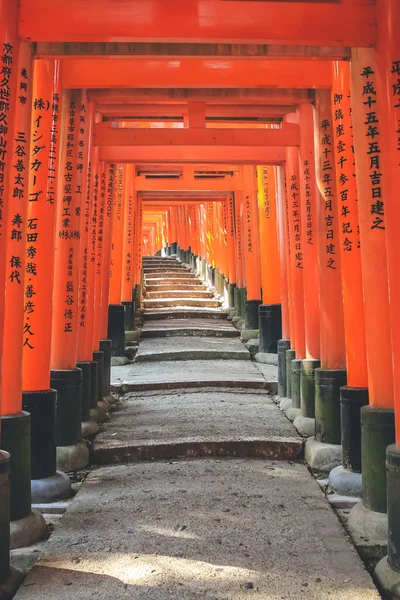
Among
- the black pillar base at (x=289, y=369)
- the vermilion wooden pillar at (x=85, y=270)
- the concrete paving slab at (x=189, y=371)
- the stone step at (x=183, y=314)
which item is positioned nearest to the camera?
the vermilion wooden pillar at (x=85, y=270)

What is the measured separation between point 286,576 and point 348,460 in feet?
4.81

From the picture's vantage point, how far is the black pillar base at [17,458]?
11.6 ft

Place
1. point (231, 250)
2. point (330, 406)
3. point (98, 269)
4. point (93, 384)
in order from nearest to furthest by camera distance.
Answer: point (330, 406) → point (93, 384) → point (98, 269) → point (231, 250)

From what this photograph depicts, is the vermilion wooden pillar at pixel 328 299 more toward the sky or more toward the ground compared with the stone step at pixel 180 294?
more toward the ground

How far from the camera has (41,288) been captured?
440 centimetres

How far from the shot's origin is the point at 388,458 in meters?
3.03

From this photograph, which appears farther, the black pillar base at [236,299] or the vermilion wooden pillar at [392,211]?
the black pillar base at [236,299]

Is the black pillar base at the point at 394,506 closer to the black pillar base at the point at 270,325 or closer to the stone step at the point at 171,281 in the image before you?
the black pillar base at the point at 270,325

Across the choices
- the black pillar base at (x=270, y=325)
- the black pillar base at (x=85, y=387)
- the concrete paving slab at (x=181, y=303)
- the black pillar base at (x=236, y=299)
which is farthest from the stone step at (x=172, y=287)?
the black pillar base at (x=85, y=387)

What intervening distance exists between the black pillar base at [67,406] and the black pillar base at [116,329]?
5.15 metres

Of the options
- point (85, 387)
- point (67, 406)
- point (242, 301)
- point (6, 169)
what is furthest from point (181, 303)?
point (6, 169)

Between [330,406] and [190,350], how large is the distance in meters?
5.20

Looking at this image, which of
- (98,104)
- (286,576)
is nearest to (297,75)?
(98,104)

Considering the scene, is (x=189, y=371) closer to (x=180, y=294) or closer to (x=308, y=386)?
(x=308, y=386)
